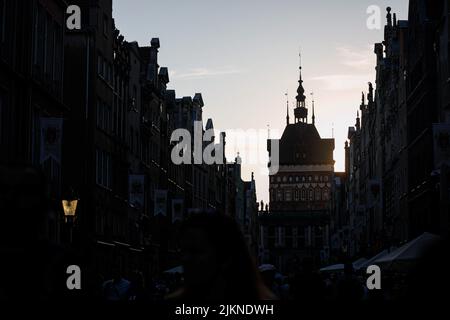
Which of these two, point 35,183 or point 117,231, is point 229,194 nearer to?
point 117,231

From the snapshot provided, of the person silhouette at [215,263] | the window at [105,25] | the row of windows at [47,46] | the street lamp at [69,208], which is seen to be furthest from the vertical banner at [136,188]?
the person silhouette at [215,263]

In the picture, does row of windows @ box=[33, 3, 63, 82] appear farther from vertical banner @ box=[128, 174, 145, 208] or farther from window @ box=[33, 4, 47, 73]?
vertical banner @ box=[128, 174, 145, 208]

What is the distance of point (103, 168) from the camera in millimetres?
50594

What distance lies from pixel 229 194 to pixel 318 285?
11365 cm

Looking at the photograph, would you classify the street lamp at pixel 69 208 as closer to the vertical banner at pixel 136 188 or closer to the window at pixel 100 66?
the vertical banner at pixel 136 188

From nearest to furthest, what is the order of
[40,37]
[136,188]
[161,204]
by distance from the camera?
[40,37] < [136,188] < [161,204]

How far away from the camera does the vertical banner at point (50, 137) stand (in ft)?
98.6

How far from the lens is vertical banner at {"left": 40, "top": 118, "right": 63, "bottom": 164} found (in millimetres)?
30048

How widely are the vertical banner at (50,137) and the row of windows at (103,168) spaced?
18.1 m

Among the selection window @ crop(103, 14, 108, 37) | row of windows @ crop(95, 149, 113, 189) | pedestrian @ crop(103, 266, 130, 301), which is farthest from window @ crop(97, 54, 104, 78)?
pedestrian @ crop(103, 266, 130, 301)

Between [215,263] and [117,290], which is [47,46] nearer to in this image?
[117,290]

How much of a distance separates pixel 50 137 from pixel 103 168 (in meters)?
20.3

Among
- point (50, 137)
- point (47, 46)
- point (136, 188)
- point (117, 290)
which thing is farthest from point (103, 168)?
point (117, 290)
